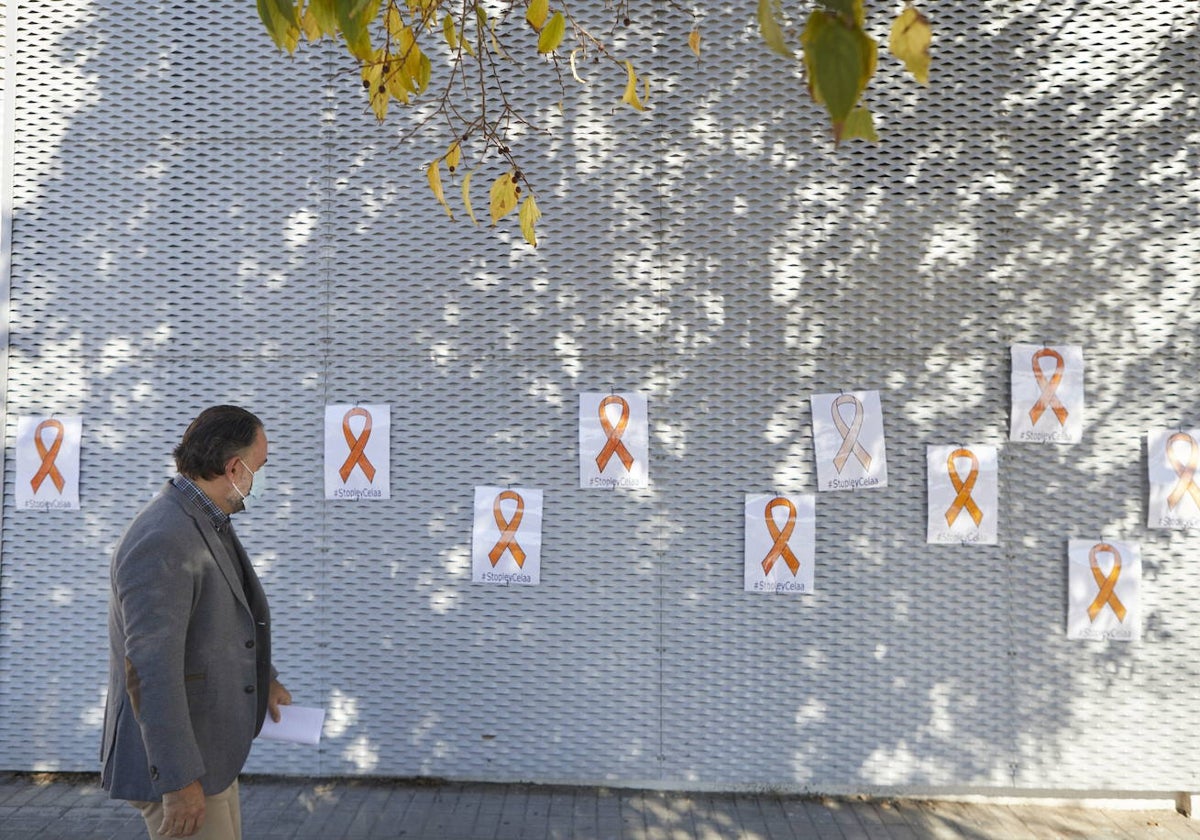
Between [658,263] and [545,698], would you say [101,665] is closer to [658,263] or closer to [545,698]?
[545,698]

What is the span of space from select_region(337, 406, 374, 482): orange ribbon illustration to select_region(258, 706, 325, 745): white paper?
2.19m

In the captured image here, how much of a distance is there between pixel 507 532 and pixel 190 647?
2599 millimetres

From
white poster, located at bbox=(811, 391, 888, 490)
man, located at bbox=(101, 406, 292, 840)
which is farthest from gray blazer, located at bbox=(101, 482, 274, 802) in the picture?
white poster, located at bbox=(811, 391, 888, 490)

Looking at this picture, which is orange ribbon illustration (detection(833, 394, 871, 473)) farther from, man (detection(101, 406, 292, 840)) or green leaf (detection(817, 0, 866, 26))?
green leaf (detection(817, 0, 866, 26))

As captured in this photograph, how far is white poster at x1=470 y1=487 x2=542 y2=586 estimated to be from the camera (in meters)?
5.80

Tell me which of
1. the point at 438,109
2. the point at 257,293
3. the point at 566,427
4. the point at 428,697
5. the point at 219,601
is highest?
the point at 438,109

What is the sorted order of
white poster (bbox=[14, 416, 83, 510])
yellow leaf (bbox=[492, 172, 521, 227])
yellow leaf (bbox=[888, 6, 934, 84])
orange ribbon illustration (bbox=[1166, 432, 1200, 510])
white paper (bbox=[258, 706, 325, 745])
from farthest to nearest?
white poster (bbox=[14, 416, 83, 510])
orange ribbon illustration (bbox=[1166, 432, 1200, 510])
yellow leaf (bbox=[492, 172, 521, 227])
white paper (bbox=[258, 706, 325, 745])
yellow leaf (bbox=[888, 6, 934, 84])

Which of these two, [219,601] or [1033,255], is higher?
[1033,255]

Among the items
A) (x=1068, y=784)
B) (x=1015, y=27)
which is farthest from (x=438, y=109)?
(x=1068, y=784)

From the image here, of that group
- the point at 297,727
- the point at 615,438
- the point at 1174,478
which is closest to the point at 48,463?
the point at 297,727

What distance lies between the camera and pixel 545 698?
580 centimetres

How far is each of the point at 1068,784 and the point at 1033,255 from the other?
2838 millimetres

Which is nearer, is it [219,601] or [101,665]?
[219,601]

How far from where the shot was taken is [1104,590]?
565 centimetres
